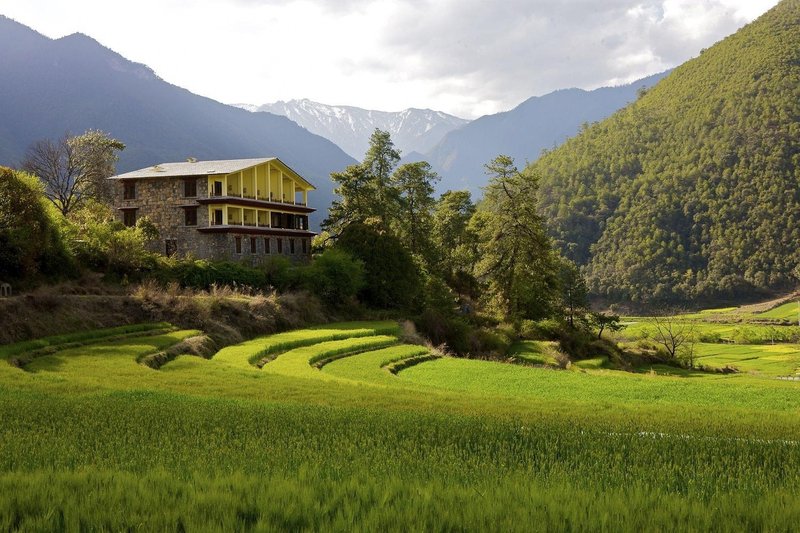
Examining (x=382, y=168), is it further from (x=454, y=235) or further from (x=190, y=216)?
(x=190, y=216)

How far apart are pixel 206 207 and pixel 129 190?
28.1ft

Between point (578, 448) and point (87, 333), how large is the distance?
83.0 feet

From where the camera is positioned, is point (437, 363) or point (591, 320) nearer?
point (437, 363)

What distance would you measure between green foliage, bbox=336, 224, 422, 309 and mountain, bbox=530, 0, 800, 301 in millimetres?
110460

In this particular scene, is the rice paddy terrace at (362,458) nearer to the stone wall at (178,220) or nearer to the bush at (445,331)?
the bush at (445,331)

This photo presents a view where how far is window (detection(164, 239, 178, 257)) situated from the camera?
55500mm

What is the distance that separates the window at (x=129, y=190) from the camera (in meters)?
57.4

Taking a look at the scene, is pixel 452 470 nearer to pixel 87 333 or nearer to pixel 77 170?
pixel 87 333

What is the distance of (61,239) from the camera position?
39.2 meters

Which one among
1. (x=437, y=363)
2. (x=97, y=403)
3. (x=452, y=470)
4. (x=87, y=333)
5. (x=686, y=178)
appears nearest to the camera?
(x=452, y=470)

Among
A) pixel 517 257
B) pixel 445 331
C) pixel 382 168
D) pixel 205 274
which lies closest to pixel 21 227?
pixel 205 274

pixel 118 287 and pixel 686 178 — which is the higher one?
pixel 686 178

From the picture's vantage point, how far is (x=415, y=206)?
74.4 m

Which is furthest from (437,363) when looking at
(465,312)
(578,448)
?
(465,312)
